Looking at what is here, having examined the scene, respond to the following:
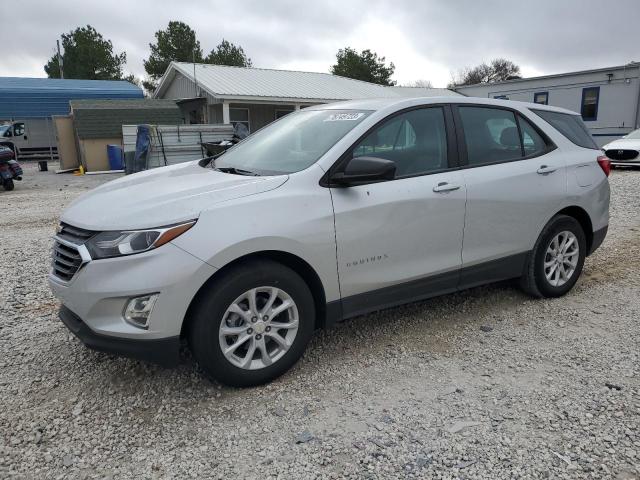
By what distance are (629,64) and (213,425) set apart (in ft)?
74.5

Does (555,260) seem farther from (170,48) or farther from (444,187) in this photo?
(170,48)

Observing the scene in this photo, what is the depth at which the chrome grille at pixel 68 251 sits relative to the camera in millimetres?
2783

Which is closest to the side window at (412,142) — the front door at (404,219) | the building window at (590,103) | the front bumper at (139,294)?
the front door at (404,219)

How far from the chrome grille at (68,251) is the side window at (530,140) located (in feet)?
11.1

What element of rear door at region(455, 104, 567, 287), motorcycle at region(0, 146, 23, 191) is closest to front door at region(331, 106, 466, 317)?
rear door at region(455, 104, 567, 287)

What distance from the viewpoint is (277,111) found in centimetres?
2431

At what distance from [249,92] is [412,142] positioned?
18631mm

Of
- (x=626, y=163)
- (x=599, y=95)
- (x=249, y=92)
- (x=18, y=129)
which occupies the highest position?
(x=249, y=92)

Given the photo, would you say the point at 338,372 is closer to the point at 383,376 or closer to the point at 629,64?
the point at 383,376

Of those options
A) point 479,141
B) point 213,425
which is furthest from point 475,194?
point 213,425

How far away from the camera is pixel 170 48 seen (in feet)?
135

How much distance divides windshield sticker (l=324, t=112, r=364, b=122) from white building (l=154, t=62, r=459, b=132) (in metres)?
17.5

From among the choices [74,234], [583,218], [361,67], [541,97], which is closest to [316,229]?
[74,234]

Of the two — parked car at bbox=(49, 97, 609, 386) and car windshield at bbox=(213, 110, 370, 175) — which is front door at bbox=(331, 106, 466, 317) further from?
car windshield at bbox=(213, 110, 370, 175)
